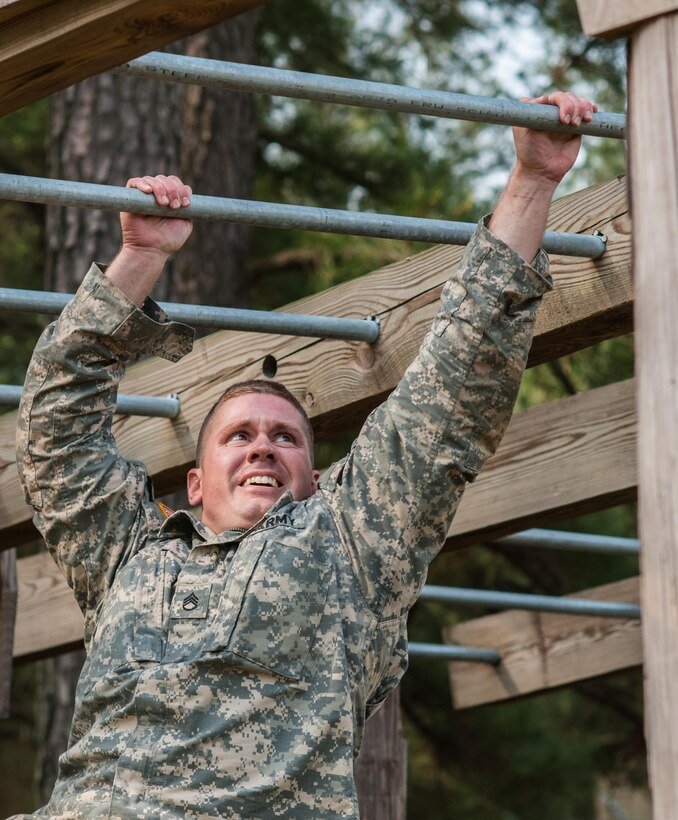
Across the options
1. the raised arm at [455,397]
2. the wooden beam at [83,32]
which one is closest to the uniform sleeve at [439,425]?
the raised arm at [455,397]

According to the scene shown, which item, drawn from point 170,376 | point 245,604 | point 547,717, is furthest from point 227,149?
point 245,604

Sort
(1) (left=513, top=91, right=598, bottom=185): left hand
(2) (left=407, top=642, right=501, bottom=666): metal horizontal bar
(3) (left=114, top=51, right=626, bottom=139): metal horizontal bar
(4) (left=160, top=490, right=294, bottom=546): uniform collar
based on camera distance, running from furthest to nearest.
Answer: (2) (left=407, top=642, right=501, bottom=666): metal horizontal bar → (4) (left=160, top=490, right=294, bottom=546): uniform collar → (1) (left=513, top=91, right=598, bottom=185): left hand → (3) (left=114, top=51, right=626, bottom=139): metal horizontal bar

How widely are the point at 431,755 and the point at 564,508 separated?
6008 millimetres

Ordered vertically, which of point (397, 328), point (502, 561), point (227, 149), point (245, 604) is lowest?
point (245, 604)

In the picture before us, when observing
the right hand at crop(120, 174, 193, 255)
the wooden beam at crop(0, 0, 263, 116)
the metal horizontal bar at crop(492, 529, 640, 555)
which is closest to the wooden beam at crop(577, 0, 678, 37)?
the wooden beam at crop(0, 0, 263, 116)

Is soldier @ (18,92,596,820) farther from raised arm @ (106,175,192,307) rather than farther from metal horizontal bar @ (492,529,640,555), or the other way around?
metal horizontal bar @ (492,529,640,555)

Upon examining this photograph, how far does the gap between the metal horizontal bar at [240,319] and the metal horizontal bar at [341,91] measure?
711mm

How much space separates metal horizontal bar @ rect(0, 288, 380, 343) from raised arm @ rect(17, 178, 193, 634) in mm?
201

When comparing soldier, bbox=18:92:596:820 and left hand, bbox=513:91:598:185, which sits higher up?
left hand, bbox=513:91:598:185

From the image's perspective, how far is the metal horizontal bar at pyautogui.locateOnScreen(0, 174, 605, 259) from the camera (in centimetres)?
265

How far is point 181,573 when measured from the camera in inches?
109

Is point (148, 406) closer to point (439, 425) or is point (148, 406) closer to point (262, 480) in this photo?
point (262, 480)

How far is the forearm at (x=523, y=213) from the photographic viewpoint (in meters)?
2.64

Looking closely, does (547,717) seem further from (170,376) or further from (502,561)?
(170,376)
